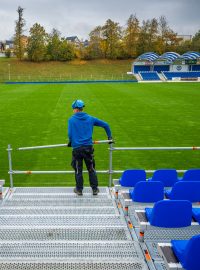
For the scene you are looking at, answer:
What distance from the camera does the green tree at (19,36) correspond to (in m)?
77.8

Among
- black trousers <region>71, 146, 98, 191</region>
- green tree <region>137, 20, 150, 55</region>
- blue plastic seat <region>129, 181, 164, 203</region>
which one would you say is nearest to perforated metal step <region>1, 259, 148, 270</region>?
blue plastic seat <region>129, 181, 164, 203</region>

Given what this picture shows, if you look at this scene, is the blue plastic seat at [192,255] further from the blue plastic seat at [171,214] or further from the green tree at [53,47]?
the green tree at [53,47]

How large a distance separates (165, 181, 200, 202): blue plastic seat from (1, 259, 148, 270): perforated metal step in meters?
1.36

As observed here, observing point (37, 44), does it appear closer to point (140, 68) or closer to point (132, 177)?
point (140, 68)

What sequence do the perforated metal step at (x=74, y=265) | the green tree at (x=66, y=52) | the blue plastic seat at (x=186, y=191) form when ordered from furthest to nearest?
the green tree at (x=66, y=52), the blue plastic seat at (x=186, y=191), the perforated metal step at (x=74, y=265)

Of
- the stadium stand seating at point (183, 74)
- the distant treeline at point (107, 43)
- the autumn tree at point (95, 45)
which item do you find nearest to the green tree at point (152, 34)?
the distant treeline at point (107, 43)

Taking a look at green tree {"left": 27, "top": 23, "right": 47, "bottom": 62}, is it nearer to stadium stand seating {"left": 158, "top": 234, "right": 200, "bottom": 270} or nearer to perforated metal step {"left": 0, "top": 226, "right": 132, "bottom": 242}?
perforated metal step {"left": 0, "top": 226, "right": 132, "bottom": 242}

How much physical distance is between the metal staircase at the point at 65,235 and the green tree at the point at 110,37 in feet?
257

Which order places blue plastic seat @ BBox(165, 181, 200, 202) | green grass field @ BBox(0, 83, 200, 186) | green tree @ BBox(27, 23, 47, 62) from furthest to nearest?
green tree @ BBox(27, 23, 47, 62)
green grass field @ BBox(0, 83, 200, 186)
blue plastic seat @ BBox(165, 181, 200, 202)

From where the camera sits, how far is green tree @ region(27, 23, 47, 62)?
74.8m

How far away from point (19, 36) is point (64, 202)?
269ft

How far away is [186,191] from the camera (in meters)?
4.33

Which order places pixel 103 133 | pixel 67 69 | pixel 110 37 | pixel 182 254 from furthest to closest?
pixel 110 37
pixel 67 69
pixel 103 133
pixel 182 254

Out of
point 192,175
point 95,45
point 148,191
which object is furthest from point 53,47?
point 148,191
